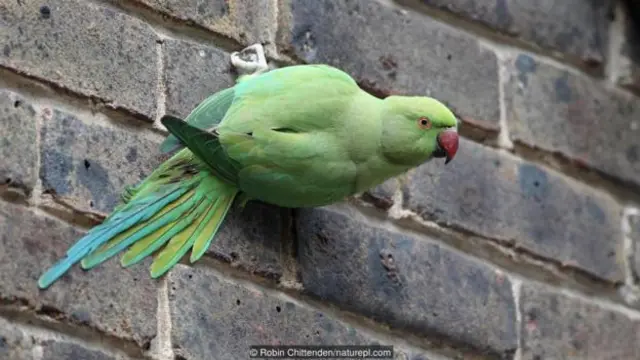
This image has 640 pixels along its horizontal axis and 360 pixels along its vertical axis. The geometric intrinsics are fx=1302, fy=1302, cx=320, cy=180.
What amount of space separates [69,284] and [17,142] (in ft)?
0.63

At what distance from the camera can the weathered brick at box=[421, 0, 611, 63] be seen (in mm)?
2258

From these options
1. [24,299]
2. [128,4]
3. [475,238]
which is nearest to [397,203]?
[475,238]

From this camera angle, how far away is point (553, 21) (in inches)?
92.7

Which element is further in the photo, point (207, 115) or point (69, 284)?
point (207, 115)

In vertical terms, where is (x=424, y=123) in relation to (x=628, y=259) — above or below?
below

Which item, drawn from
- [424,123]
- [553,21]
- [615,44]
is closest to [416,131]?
[424,123]

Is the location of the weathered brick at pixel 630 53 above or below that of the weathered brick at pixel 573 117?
above

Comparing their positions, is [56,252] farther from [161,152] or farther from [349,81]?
[349,81]

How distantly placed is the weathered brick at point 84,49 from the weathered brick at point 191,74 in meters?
0.03

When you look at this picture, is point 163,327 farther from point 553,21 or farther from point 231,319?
point 553,21

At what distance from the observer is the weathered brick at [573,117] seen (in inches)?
88.7

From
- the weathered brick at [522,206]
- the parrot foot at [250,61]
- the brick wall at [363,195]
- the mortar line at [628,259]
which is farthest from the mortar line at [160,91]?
the mortar line at [628,259]

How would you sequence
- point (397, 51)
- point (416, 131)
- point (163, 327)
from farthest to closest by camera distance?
point (397, 51) → point (416, 131) → point (163, 327)

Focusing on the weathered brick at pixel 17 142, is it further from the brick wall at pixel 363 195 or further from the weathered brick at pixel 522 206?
the weathered brick at pixel 522 206
